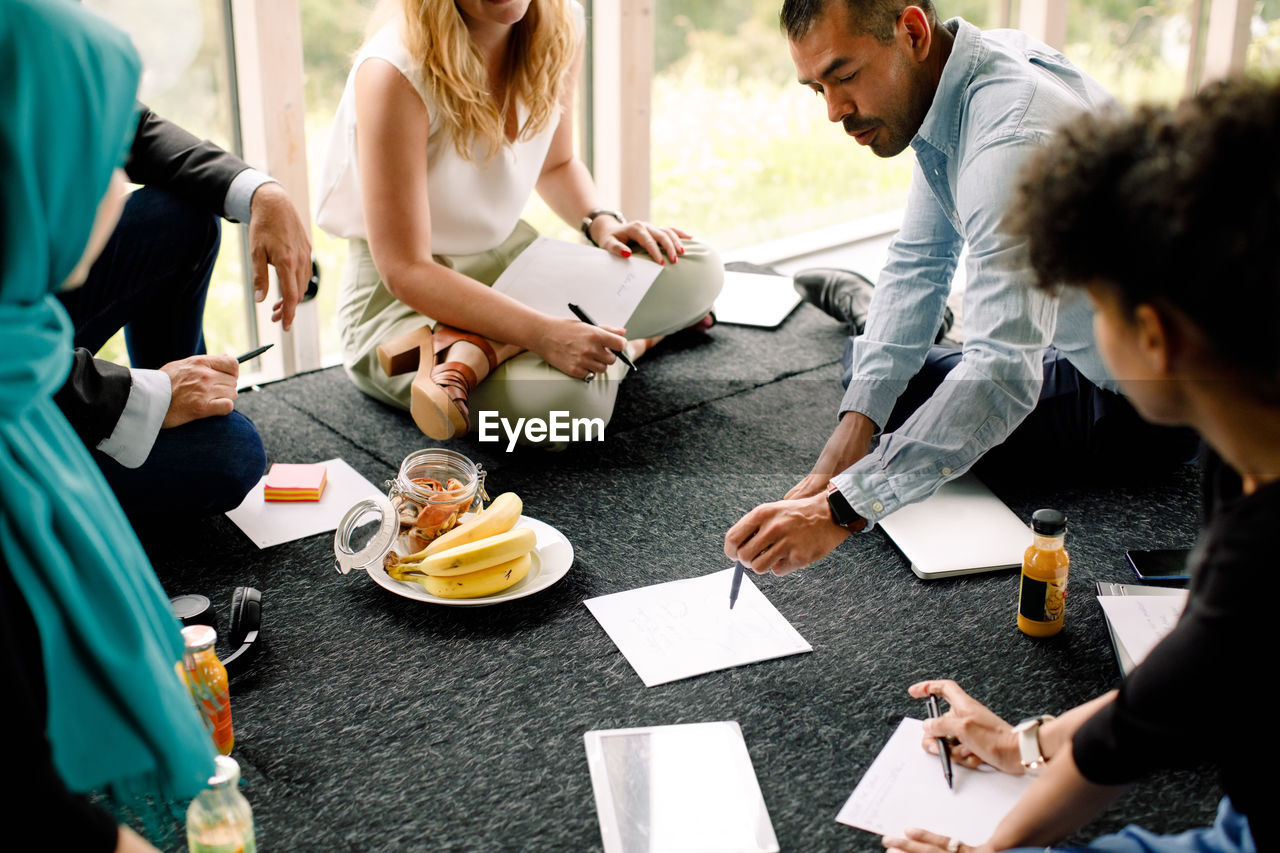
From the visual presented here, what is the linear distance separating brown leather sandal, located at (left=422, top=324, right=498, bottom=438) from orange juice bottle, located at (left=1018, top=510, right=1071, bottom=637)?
1049mm

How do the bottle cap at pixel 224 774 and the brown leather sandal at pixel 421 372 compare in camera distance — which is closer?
the bottle cap at pixel 224 774

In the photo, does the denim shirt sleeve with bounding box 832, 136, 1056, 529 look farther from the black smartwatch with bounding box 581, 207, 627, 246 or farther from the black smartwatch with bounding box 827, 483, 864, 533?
the black smartwatch with bounding box 581, 207, 627, 246

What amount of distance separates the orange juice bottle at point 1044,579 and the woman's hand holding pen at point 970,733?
0.26m

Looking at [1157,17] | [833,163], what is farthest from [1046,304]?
[1157,17]

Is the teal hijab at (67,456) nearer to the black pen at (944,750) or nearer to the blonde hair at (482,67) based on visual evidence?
the black pen at (944,750)

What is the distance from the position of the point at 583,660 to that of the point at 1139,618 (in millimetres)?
791

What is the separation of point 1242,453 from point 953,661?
2.62 feet

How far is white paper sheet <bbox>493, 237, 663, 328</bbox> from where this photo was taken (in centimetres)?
236

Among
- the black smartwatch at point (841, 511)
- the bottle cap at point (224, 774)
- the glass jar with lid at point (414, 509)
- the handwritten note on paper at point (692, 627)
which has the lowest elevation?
the handwritten note on paper at point (692, 627)

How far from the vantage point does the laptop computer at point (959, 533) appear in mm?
1815

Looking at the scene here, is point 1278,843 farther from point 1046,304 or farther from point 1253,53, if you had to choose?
point 1253,53

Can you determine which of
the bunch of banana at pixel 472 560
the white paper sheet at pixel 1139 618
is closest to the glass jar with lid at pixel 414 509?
the bunch of banana at pixel 472 560

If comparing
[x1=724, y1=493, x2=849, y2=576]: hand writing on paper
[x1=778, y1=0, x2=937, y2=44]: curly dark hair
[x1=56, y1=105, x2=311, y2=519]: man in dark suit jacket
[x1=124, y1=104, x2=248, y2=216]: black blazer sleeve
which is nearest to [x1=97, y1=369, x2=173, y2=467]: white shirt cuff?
[x1=56, y1=105, x2=311, y2=519]: man in dark suit jacket

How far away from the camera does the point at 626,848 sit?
1.24m
